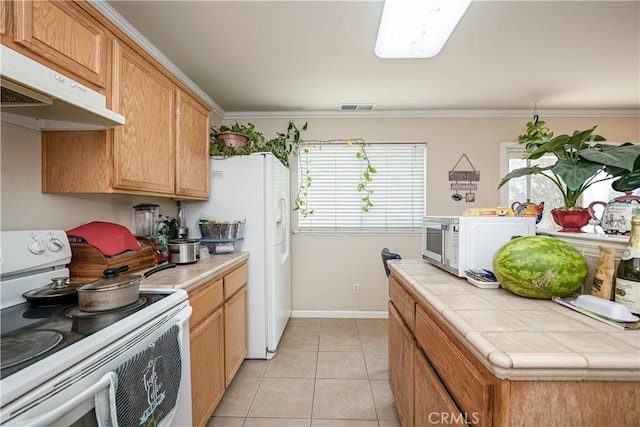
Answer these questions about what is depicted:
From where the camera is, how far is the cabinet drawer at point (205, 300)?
5.02ft

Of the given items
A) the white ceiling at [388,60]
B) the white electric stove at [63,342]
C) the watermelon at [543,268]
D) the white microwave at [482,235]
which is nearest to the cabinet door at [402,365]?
the white microwave at [482,235]

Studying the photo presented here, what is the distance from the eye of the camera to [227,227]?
2340 millimetres

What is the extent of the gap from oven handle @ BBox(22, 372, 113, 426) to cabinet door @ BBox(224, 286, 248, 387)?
1162 millimetres

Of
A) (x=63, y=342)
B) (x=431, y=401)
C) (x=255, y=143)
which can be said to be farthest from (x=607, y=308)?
(x=255, y=143)

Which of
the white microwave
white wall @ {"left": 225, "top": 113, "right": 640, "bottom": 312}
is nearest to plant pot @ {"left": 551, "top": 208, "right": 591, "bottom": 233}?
the white microwave

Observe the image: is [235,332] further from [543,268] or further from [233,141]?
[543,268]

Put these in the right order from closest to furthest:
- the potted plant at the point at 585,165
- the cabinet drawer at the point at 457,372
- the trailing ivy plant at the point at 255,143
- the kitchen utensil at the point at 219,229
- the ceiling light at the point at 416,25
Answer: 1. the cabinet drawer at the point at 457,372
2. the potted plant at the point at 585,165
3. the ceiling light at the point at 416,25
4. the kitchen utensil at the point at 219,229
5. the trailing ivy plant at the point at 255,143

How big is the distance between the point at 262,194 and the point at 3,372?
1.90m

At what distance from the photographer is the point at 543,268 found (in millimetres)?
1028

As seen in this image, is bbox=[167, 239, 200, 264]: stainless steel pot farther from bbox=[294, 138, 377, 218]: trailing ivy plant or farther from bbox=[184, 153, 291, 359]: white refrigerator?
bbox=[294, 138, 377, 218]: trailing ivy plant

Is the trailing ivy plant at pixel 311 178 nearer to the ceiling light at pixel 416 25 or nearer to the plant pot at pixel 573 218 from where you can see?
the ceiling light at pixel 416 25

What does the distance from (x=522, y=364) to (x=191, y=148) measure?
2286 millimetres

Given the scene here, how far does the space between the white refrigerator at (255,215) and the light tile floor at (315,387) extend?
0.89ft

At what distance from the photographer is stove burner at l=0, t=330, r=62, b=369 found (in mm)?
718
